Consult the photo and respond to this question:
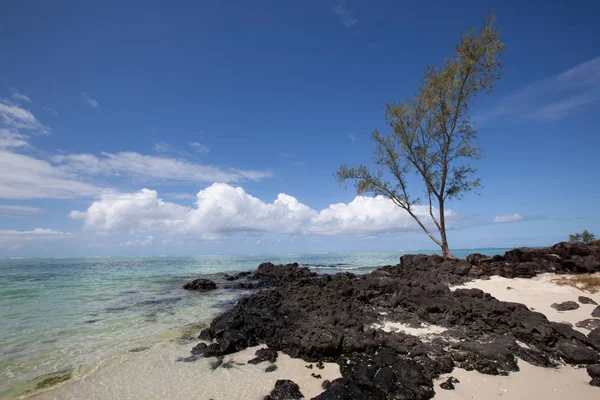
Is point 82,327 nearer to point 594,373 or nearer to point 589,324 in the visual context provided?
point 594,373

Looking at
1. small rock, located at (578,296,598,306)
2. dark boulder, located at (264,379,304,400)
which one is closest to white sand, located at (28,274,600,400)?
dark boulder, located at (264,379,304,400)

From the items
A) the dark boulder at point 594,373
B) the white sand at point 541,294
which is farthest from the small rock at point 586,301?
the dark boulder at point 594,373

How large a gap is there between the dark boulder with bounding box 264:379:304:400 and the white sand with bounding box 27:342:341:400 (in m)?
0.23

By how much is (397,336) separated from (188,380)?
566 centimetres

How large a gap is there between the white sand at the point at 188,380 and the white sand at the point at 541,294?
8601 millimetres

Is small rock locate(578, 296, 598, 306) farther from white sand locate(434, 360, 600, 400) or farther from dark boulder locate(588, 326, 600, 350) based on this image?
white sand locate(434, 360, 600, 400)

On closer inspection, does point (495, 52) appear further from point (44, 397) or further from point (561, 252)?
point (44, 397)

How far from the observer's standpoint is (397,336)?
26.5 feet

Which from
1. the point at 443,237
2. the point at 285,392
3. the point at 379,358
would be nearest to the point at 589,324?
the point at 379,358

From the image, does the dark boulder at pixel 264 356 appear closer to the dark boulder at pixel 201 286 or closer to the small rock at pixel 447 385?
the small rock at pixel 447 385

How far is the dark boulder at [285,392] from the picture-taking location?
5.85 metres

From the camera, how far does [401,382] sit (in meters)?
5.96

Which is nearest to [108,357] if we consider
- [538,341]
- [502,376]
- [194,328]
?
[194,328]

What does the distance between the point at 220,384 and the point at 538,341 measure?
8287mm
